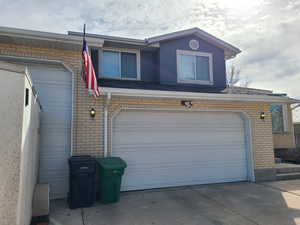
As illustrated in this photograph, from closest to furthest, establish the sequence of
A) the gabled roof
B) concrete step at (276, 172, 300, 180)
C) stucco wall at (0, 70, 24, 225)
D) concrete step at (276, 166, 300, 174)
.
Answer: stucco wall at (0, 70, 24, 225), concrete step at (276, 172, 300, 180), concrete step at (276, 166, 300, 174), the gabled roof

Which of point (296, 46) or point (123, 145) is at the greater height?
point (296, 46)

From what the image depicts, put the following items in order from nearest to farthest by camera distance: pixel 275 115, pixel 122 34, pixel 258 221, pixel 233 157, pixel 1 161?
1. pixel 1 161
2. pixel 258 221
3. pixel 233 157
4. pixel 122 34
5. pixel 275 115

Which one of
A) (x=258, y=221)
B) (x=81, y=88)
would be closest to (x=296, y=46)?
(x=258, y=221)

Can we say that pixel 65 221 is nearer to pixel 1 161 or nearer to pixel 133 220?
pixel 133 220

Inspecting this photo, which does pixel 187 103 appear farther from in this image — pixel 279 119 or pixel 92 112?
pixel 279 119

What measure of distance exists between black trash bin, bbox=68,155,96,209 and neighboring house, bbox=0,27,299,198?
0.86 meters

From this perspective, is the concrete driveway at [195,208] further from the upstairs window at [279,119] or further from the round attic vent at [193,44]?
the upstairs window at [279,119]

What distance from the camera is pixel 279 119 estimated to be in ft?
41.0

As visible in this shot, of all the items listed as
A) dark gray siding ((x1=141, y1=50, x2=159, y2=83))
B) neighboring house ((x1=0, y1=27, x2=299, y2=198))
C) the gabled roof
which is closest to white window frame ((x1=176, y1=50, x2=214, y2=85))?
neighboring house ((x1=0, y1=27, x2=299, y2=198))

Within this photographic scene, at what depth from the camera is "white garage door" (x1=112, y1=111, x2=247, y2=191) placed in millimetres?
6777

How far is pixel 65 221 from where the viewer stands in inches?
175

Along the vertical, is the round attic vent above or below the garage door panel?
above

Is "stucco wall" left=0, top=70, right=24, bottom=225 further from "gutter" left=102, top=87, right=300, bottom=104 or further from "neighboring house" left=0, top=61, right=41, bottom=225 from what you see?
"gutter" left=102, top=87, right=300, bottom=104

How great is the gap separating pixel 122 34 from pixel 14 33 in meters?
4.20
